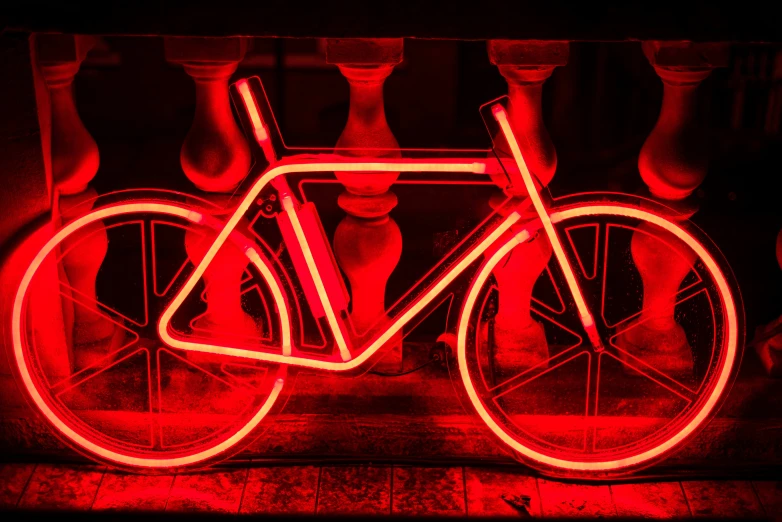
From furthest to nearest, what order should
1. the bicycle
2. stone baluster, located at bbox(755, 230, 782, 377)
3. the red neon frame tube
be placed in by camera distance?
stone baluster, located at bbox(755, 230, 782, 377), the bicycle, the red neon frame tube

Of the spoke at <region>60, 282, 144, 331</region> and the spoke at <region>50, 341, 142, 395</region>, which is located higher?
the spoke at <region>60, 282, 144, 331</region>

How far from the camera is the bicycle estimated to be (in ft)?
13.0

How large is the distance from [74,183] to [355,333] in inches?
53.1

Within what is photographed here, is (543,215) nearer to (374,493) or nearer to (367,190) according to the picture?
(367,190)

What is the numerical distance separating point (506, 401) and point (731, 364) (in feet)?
3.25

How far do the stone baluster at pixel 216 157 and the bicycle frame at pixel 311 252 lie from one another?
164 millimetres

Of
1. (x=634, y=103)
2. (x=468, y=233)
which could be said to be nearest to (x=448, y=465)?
(x=468, y=233)

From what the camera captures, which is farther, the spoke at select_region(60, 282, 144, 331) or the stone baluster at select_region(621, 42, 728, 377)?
the spoke at select_region(60, 282, 144, 331)

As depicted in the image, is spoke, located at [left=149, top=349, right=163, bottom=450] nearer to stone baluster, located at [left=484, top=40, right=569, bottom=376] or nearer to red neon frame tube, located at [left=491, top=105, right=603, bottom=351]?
stone baluster, located at [left=484, top=40, right=569, bottom=376]

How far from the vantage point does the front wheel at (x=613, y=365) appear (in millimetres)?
4199

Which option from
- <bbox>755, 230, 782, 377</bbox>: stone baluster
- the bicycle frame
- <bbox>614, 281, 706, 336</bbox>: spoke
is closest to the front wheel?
<bbox>614, 281, 706, 336</bbox>: spoke

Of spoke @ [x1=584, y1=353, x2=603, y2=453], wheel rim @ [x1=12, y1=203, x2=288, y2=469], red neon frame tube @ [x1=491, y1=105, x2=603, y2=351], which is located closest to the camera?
red neon frame tube @ [x1=491, y1=105, x2=603, y2=351]

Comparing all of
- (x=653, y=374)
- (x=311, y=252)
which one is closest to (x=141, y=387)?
(x=311, y=252)

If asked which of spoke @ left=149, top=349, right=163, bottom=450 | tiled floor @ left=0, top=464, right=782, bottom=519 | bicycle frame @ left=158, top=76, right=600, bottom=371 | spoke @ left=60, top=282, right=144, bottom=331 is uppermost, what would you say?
bicycle frame @ left=158, top=76, right=600, bottom=371
